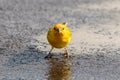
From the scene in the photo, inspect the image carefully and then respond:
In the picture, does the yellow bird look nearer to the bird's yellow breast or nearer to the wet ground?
the bird's yellow breast

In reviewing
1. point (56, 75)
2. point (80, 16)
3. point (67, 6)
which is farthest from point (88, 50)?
point (67, 6)

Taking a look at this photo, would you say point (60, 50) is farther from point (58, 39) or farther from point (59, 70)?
point (59, 70)

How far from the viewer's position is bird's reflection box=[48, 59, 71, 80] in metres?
6.23

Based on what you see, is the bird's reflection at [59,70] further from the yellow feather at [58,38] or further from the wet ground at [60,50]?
the yellow feather at [58,38]

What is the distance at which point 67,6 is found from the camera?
396 inches

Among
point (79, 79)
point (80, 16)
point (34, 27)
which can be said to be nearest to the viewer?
point (79, 79)

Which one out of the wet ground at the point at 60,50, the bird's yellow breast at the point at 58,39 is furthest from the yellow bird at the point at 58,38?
the wet ground at the point at 60,50

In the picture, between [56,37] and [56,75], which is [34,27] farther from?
[56,75]

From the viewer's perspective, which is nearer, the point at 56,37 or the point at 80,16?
the point at 56,37

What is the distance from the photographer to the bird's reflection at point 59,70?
20.4 ft

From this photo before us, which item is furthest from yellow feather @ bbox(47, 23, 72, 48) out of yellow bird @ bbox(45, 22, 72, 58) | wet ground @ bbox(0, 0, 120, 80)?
wet ground @ bbox(0, 0, 120, 80)

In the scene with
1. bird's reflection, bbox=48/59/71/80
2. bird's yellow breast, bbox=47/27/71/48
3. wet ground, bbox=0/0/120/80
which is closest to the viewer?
bird's reflection, bbox=48/59/71/80

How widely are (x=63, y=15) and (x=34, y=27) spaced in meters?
0.96

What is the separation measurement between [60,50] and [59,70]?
0.97 meters
